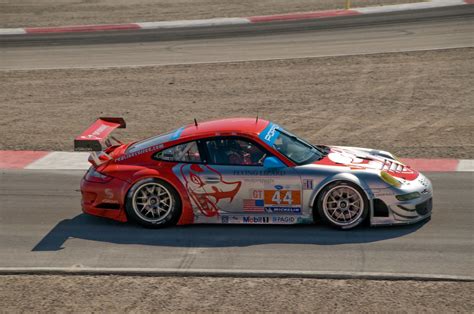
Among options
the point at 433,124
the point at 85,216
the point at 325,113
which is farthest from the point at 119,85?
the point at 85,216

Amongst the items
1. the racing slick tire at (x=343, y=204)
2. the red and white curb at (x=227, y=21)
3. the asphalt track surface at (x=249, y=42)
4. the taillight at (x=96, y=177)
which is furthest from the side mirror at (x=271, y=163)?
the red and white curb at (x=227, y=21)

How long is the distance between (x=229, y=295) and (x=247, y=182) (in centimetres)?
241

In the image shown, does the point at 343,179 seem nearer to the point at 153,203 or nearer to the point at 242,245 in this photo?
the point at 242,245

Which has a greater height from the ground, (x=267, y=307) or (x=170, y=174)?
(x=170, y=174)

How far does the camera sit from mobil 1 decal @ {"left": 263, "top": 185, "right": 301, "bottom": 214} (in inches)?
461

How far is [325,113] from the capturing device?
19.3m

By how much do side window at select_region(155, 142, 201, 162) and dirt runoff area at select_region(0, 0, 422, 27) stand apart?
2109cm

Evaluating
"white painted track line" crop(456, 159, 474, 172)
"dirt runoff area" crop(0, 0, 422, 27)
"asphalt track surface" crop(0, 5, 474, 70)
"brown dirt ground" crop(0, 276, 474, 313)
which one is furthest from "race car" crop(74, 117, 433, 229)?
"dirt runoff area" crop(0, 0, 422, 27)

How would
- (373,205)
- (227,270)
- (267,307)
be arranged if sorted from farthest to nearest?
(373,205) < (227,270) < (267,307)

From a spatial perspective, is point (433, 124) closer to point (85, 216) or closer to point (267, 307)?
point (85, 216)

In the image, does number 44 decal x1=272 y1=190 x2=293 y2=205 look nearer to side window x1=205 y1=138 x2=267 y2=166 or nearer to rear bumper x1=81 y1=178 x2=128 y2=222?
side window x1=205 y1=138 x2=267 y2=166

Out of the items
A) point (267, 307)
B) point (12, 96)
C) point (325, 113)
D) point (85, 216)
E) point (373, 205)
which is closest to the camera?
point (267, 307)

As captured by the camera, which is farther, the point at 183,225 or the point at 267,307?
the point at 183,225

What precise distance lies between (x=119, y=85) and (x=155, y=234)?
11.4m
